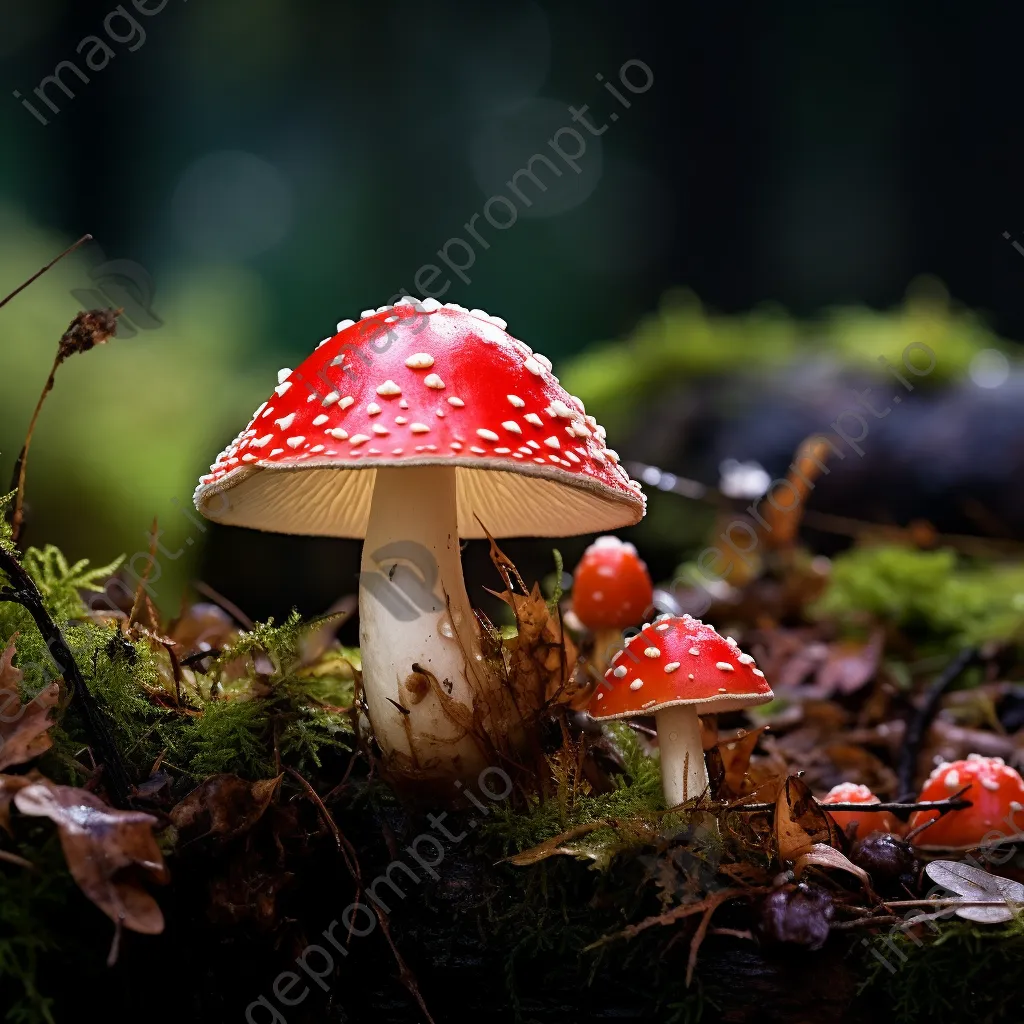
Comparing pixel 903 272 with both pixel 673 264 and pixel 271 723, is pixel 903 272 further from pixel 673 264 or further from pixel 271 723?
pixel 271 723

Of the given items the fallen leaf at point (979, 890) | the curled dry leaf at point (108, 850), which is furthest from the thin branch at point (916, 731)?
the curled dry leaf at point (108, 850)

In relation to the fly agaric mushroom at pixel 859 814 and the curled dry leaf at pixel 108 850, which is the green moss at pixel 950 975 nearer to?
the fly agaric mushroom at pixel 859 814

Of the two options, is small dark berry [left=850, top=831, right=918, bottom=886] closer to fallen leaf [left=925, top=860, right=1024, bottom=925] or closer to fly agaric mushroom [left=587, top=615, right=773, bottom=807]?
fallen leaf [left=925, top=860, right=1024, bottom=925]

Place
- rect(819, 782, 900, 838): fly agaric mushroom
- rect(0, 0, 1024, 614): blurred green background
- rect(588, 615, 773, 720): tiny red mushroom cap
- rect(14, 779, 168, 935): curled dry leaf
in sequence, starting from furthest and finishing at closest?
rect(0, 0, 1024, 614): blurred green background, rect(819, 782, 900, 838): fly agaric mushroom, rect(588, 615, 773, 720): tiny red mushroom cap, rect(14, 779, 168, 935): curled dry leaf

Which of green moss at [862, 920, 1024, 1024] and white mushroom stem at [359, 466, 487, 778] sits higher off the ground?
white mushroom stem at [359, 466, 487, 778]

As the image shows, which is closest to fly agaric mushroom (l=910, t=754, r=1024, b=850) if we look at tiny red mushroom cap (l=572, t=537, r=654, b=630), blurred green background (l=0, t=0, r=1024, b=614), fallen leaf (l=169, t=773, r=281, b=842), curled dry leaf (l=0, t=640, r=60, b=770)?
tiny red mushroom cap (l=572, t=537, r=654, b=630)

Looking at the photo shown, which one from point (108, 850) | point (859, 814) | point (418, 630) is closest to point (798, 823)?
point (859, 814)
